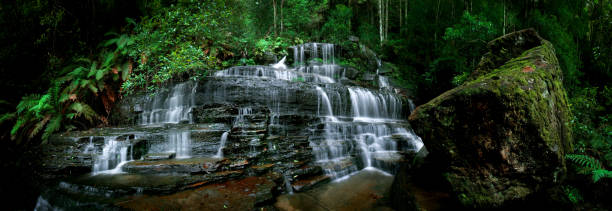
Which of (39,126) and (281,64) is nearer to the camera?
(39,126)

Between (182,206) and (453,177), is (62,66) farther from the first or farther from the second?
(453,177)

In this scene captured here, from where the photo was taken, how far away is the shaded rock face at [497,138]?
249 centimetres

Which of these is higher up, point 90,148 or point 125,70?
point 125,70

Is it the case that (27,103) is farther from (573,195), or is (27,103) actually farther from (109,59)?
(573,195)

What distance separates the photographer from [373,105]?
855 cm

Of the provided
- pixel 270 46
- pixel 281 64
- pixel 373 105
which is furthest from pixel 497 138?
pixel 270 46

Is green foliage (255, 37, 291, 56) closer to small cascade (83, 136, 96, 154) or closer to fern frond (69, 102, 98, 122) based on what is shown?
fern frond (69, 102, 98, 122)

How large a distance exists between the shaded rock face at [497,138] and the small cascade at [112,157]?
216 inches

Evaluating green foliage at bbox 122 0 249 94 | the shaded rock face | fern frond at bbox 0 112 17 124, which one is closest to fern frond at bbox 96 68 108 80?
green foliage at bbox 122 0 249 94

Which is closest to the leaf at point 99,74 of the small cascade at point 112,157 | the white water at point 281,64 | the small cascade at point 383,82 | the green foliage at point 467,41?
the small cascade at point 112,157

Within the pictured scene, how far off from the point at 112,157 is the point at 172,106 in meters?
2.92

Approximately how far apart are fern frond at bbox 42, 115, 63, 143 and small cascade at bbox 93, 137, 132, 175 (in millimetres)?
1913

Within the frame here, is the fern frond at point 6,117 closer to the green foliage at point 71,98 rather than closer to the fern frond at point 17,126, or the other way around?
the green foliage at point 71,98

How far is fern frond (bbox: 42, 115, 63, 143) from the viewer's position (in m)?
5.39
